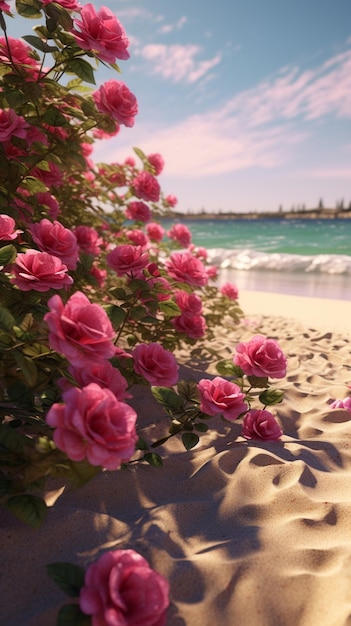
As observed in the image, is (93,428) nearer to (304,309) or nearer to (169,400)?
(169,400)

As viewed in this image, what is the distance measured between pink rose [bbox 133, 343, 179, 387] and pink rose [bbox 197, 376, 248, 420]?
0.14 meters

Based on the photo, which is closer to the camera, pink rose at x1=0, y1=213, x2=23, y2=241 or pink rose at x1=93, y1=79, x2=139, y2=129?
pink rose at x1=0, y1=213, x2=23, y2=241

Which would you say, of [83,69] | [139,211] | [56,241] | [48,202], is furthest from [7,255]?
[139,211]

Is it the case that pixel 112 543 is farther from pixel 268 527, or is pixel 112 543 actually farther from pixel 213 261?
pixel 213 261

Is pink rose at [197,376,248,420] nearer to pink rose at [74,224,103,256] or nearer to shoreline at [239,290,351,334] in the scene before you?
pink rose at [74,224,103,256]

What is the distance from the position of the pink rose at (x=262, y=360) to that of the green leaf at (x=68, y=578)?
1.13 m

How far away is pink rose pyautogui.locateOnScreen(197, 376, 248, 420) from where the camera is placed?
191 cm

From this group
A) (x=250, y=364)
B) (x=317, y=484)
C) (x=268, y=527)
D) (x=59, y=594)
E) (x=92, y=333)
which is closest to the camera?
(x=92, y=333)

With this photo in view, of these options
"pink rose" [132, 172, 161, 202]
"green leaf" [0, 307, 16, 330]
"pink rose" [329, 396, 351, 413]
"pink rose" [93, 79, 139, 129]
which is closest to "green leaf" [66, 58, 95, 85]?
"pink rose" [93, 79, 139, 129]

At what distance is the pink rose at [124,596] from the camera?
1074 mm

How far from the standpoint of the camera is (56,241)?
5.80 ft

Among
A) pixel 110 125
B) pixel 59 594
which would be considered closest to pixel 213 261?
pixel 110 125

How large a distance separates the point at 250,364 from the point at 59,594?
1.17 meters

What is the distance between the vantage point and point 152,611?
3.56 feet
